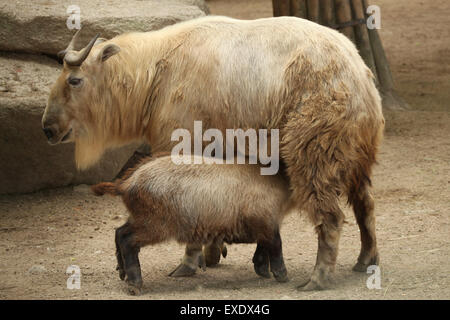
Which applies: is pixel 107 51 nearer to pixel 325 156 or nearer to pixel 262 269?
pixel 325 156

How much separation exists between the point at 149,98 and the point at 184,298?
1434mm

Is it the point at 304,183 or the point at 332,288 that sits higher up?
the point at 304,183

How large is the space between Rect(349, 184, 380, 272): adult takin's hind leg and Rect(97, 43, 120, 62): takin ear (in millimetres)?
1922

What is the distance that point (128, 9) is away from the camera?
7.12 m

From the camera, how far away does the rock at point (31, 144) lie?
650cm

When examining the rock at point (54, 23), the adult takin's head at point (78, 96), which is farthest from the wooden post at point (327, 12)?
the adult takin's head at point (78, 96)

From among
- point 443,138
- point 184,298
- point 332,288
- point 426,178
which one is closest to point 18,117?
point 184,298

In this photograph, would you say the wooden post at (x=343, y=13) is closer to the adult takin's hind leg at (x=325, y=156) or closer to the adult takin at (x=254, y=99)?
the adult takin at (x=254, y=99)

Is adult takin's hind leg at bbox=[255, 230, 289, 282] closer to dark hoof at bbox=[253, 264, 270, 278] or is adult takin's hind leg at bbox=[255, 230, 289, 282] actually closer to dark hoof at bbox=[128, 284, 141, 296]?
dark hoof at bbox=[253, 264, 270, 278]

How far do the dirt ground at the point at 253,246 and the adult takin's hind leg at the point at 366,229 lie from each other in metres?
0.09

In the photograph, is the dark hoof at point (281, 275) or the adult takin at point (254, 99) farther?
the dark hoof at point (281, 275)

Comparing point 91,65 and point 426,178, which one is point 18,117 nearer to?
point 91,65

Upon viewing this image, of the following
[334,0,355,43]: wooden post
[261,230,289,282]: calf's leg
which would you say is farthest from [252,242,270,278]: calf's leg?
[334,0,355,43]: wooden post

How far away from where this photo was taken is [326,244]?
470 centimetres
